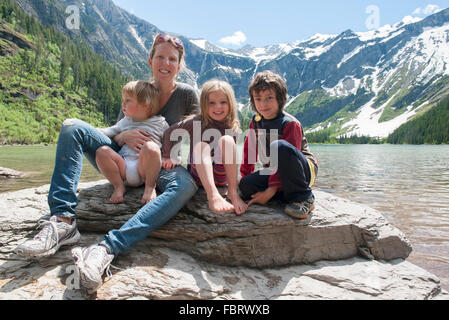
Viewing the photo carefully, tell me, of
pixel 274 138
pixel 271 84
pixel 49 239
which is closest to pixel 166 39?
pixel 271 84

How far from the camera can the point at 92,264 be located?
107 inches

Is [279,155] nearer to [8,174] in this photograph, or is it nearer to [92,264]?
[92,264]

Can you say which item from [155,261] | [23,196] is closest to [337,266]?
[155,261]

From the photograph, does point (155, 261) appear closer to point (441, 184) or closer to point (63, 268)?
point (63, 268)

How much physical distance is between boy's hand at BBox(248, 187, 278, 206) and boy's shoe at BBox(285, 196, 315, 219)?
0.29 meters

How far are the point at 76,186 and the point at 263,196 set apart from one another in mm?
2558

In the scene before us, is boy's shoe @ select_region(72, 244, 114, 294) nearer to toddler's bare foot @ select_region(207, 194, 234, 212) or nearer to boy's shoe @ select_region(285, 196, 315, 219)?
toddler's bare foot @ select_region(207, 194, 234, 212)

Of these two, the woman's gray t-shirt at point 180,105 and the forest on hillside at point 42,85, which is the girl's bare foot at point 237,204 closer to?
the woman's gray t-shirt at point 180,105

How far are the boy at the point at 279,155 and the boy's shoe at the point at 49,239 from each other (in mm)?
2402

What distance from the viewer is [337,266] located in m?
3.83

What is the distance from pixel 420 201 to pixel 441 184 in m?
5.90

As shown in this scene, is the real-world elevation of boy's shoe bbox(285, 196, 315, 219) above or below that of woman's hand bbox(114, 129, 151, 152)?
below

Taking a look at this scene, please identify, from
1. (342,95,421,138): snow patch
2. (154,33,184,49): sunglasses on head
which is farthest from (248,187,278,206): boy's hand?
(342,95,421,138): snow patch

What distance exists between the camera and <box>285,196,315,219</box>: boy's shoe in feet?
12.2
